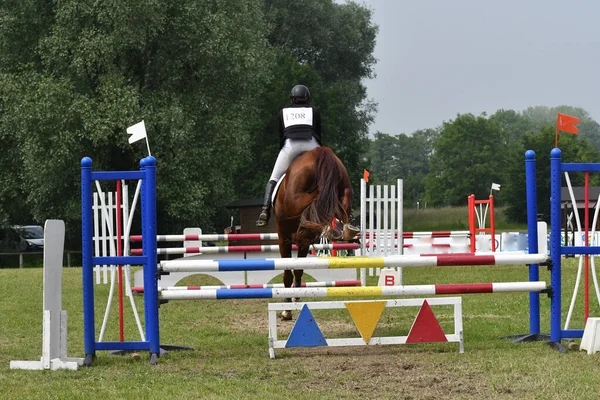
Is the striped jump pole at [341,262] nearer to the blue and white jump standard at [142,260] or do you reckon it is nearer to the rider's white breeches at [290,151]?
the blue and white jump standard at [142,260]

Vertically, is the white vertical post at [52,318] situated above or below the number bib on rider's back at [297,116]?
below

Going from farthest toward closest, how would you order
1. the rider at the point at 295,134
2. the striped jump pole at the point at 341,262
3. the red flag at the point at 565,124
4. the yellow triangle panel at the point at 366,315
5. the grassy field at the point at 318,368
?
1. the red flag at the point at 565,124
2. the rider at the point at 295,134
3. the yellow triangle panel at the point at 366,315
4. the striped jump pole at the point at 341,262
5. the grassy field at the point at 318,368

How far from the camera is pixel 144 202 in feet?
22.6

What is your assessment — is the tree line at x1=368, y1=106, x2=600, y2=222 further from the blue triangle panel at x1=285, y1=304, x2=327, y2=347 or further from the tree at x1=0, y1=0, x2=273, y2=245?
the blue triangle panel at x1=285, y1=304, x2=327, y2=347

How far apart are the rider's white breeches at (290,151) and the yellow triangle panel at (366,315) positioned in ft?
9.02

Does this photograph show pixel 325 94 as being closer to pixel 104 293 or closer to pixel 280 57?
pixel 280 57

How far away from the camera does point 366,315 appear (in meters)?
6.85

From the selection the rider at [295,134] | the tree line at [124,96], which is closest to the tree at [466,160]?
the tree line at [124,96]

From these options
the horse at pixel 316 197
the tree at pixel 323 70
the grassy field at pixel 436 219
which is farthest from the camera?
the grassy field at pixel 436 219

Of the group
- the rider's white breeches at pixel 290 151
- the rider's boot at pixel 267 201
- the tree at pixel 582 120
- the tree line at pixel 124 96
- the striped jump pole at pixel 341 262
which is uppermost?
the tree at pixel 582 120

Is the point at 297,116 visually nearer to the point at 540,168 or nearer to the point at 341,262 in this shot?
the point at 341,262

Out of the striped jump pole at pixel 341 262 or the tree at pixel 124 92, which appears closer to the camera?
the striped jump pole at pixel 341 262

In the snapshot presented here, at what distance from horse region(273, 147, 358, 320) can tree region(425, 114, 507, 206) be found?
280 ft

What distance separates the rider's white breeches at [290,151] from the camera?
9.26 meters
